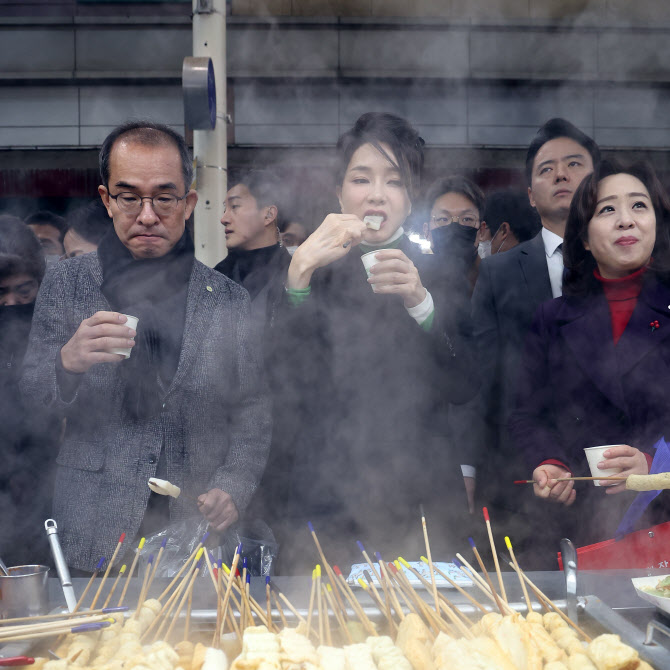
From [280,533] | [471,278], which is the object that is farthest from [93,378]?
[471,278]

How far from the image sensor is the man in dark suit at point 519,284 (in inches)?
90.4

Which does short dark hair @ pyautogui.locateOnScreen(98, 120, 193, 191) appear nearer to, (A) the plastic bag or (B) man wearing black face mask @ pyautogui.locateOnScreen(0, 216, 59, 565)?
(B) man wearing black face mask @ pyautogui.locateOnScreen(0, 216, 59, 565)

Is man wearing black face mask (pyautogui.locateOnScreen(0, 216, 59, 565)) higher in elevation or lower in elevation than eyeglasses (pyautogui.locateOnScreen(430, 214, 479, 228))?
lower

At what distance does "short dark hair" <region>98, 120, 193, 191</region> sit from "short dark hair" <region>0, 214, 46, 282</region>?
2.44 ft

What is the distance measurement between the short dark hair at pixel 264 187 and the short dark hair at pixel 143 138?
812 mm

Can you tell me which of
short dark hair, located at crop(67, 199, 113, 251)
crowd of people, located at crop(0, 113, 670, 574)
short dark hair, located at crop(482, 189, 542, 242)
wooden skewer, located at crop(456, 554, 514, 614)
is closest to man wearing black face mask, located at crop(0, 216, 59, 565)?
crowd of people, located at crop(0, 113, 670, 574)

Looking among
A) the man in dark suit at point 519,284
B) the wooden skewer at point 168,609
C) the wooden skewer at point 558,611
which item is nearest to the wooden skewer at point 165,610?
the wooden skewer at point 168,609

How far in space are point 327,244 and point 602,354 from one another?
2.95 feet

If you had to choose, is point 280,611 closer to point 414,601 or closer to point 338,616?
point 338,616

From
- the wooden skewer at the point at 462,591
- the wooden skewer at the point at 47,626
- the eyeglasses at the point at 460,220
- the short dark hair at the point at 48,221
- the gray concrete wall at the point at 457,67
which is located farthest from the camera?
the short dark hair at the point at 48,221

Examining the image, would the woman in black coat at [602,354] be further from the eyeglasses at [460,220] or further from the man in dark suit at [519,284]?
the eyeglasses at [460,220]

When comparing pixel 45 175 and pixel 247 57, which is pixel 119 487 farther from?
pixel 45 175

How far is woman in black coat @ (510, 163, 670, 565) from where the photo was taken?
1.92 meters

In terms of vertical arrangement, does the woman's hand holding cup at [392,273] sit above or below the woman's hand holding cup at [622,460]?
above
